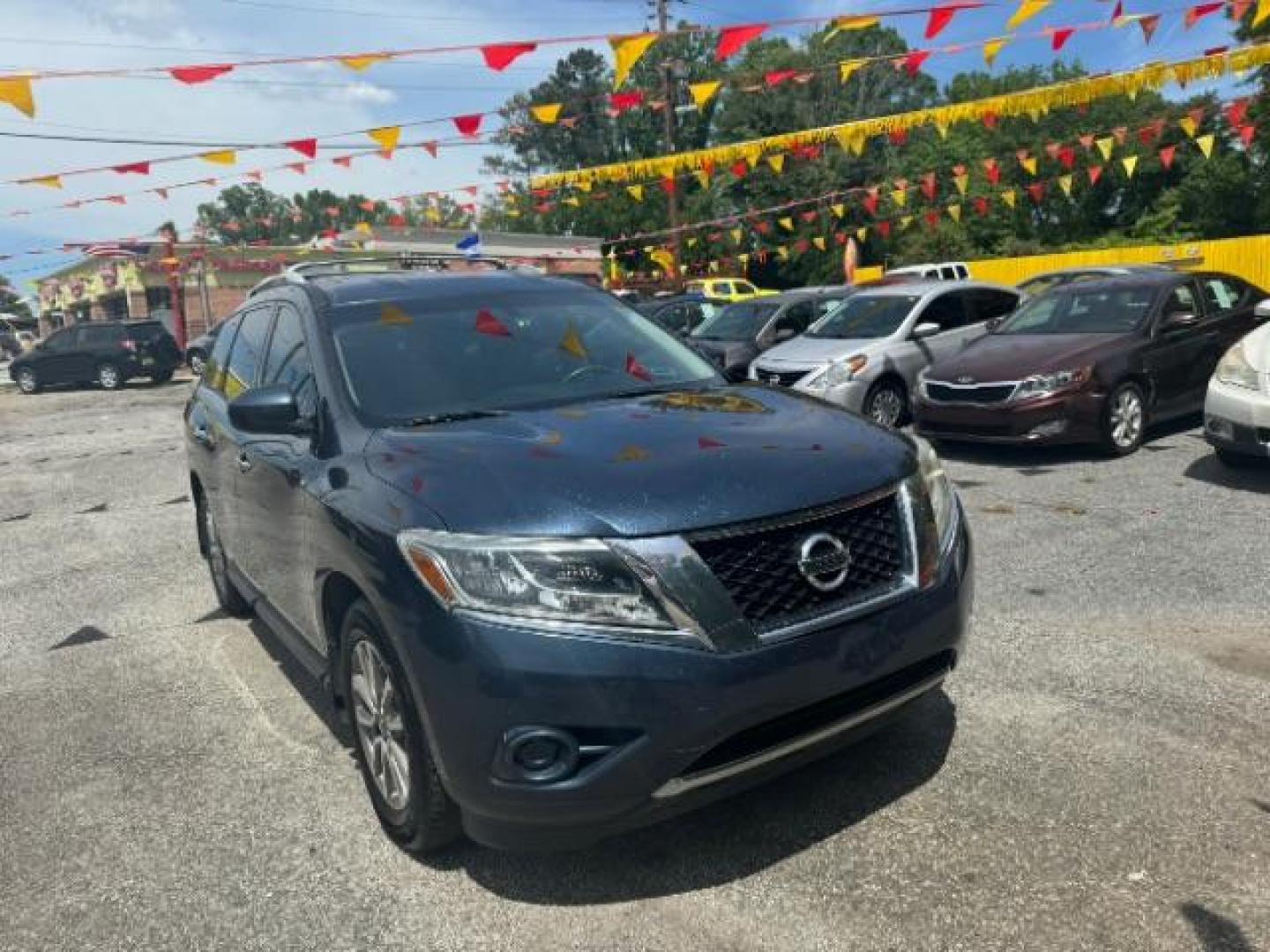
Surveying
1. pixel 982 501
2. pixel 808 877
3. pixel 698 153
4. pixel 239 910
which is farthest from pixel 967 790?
pixel 698 153

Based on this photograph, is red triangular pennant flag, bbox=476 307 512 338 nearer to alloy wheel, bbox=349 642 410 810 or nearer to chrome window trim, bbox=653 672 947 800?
alloy wheel, bbox=349 642 410 810

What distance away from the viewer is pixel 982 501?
7156mm

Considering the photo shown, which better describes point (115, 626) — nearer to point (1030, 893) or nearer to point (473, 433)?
point (473, 433)

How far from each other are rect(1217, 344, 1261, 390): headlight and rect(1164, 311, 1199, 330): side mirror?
1570mm

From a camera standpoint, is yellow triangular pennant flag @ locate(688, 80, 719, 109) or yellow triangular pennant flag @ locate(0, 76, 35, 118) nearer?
yellow triangular pennant flag @ locate(0, 76, 35, 118)

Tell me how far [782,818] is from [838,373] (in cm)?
771

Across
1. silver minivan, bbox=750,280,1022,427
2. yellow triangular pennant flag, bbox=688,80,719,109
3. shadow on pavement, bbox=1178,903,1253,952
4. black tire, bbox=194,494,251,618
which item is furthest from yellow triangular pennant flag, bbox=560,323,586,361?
yellow triangular pennant flag, bbox=688,80,719,109

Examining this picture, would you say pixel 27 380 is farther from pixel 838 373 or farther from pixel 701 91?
pixel 838 373

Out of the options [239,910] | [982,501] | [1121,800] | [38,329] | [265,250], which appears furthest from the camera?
[38,329]

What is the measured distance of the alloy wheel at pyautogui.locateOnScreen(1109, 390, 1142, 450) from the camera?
8.27 metres

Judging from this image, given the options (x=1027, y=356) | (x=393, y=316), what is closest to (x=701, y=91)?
(x=1027, y=356)

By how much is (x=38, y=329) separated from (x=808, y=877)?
261 ft

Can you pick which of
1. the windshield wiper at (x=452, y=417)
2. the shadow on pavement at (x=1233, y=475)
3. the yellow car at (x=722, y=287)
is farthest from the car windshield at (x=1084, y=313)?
the yellow car at (x=722, y=287)

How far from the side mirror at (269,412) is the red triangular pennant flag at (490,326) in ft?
2.56
